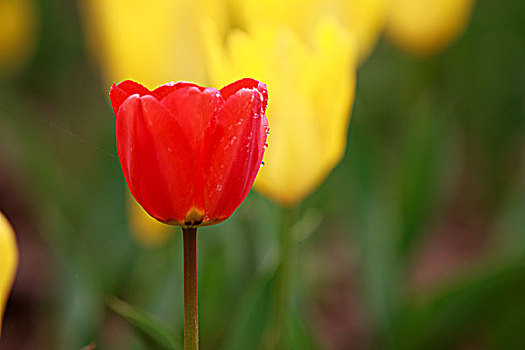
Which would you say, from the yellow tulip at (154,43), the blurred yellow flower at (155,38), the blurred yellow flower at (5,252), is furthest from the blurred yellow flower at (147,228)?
the blurred yellow flower at (5,252)

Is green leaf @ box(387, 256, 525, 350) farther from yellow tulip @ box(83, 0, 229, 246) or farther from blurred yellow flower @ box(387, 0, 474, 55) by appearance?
blurred yellow flower @ box(387, 0, 474, 55)

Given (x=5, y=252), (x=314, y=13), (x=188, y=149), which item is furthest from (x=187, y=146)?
(x=314, y=13)

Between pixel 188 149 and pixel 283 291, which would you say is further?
pixel 283 291

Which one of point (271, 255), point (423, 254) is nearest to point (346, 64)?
point (271, 255)

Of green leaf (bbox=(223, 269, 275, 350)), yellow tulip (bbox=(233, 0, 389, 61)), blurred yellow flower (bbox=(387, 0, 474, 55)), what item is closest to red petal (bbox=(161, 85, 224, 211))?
green leaf (bbox=(223, 269, 275, 350))

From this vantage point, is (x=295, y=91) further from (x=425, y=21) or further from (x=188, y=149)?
(x=425, y=21)

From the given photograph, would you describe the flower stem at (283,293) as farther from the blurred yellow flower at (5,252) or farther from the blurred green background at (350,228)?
the blurred yellow flower at (5,252)

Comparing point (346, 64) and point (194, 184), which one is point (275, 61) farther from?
point (194, 184)
